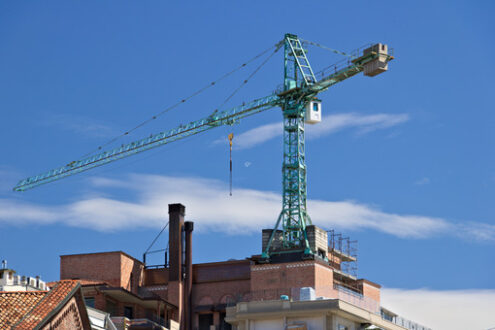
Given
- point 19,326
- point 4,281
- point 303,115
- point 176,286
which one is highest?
point 303,115

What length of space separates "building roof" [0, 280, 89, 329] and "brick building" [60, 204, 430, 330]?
167 ft

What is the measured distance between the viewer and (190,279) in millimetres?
116250

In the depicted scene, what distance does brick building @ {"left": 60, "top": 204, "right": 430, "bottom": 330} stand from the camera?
362ft

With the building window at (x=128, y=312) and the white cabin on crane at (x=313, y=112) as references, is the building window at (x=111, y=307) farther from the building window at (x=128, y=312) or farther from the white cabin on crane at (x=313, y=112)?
A: the white cabin on crane at (x=313, y=112)

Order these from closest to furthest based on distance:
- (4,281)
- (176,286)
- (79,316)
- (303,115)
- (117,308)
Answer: (79,316), (4,281), (117,308), (176,286), (303,115)

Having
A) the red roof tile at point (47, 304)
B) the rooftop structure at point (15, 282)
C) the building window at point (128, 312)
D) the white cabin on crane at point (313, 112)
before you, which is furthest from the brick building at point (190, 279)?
the red roof tile at point (47, 304)

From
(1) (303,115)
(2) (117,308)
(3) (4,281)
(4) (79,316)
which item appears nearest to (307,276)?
(2) (117,308)

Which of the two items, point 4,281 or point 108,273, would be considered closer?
point 4,281

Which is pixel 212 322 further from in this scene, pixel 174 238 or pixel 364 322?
pixel 364 322

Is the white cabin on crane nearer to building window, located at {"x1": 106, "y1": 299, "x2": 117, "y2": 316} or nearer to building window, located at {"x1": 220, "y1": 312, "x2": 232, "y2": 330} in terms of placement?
building window, located at {"x1": 220, "y1": 312, "x2": 232, "y2": 330}

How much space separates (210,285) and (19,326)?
64.8 m

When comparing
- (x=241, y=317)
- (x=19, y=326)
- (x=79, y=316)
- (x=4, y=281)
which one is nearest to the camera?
(x=19, y=326)

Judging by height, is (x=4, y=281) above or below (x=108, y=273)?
below

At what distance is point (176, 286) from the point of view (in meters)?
115
